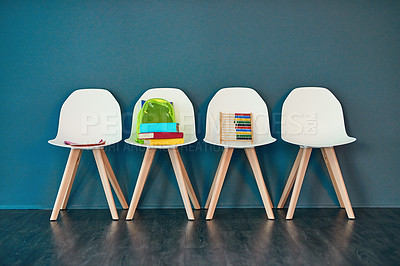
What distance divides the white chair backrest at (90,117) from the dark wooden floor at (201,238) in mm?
603

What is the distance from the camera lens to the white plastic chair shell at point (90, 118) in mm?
2584

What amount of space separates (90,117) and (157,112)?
21.8 inches

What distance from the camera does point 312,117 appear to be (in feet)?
8.71

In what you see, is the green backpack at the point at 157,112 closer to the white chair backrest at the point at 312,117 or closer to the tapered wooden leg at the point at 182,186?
the tapered wooden leg at the point at 182,186

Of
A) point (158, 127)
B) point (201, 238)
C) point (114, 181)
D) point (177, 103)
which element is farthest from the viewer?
point (177, 103)

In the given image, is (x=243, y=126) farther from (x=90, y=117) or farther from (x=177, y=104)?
(x=90, y=117)

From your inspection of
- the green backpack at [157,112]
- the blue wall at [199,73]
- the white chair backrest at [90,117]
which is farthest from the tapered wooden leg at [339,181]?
the white chair backrest at [90,117]

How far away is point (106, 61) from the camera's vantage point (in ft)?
8.95

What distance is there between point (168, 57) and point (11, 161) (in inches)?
62.0

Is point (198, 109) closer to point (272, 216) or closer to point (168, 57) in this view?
point (168, 57)

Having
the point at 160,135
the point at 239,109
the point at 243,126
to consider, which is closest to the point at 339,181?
the point at 243,126

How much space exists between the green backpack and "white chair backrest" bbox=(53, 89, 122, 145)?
0.73 feet

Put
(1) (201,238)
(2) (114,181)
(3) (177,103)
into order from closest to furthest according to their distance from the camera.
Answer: (1) (201,238), (2) (114,181), (3) (177,103)

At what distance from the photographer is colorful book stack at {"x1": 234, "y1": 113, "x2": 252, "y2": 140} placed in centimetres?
261
